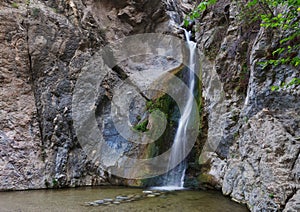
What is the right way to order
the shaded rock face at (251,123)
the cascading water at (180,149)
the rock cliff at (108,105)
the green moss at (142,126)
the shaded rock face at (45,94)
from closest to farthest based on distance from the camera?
1. the shaded rock face at (251,123)
2. the rock cliff at (108,105)
3. the cascading water at (180,149)
4. the shaded rock face at (45,94)
5. the green moss at (142,126)

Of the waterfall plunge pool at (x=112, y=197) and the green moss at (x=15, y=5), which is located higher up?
the green moss at (x=15, y=5)

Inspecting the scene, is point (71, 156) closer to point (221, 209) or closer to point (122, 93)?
point (122, 93)

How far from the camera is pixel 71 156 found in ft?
26.0

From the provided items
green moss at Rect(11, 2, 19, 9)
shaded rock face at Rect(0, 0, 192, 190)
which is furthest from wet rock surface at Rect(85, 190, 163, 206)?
green moss at Rect(11, 2, 19, 9)

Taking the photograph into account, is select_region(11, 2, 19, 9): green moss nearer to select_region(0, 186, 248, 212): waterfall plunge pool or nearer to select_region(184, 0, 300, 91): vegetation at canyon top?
select_region(0, 186, 248, 212): waterfall plunge pool

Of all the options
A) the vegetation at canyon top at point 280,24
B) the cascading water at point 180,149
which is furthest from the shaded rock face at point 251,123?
the cascading water at point 180,149

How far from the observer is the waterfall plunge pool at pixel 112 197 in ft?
15.6

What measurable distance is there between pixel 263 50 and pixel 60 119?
6.13 meters

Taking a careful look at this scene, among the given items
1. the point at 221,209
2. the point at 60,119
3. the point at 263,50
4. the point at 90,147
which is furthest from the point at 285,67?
the point at 60,119

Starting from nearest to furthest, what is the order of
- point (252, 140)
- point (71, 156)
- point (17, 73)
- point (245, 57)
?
point (252, 140)
point (245, 57)
point (71, 156)
point (17, 73)

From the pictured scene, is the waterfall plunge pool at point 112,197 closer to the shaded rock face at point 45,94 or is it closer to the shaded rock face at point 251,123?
the shaded rock face at point 251,123

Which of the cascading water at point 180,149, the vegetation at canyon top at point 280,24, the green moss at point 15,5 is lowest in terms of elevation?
the cascading water at point 180,149

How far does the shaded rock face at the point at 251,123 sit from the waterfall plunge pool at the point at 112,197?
47cm

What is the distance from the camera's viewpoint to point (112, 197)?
19.0 feet
